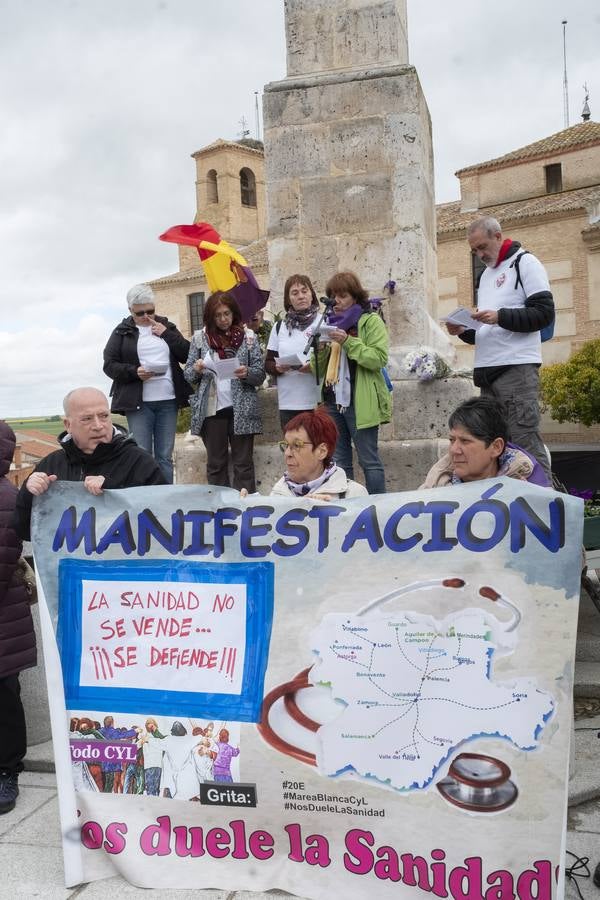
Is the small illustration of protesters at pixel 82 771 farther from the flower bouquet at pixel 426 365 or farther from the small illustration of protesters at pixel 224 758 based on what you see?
the flower bouquet at pixel 426 365

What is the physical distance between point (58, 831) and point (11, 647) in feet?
2.57

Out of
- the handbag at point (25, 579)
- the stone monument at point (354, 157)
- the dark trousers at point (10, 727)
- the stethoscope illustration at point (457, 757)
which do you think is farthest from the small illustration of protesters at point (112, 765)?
the stone monument at point (354, 157)

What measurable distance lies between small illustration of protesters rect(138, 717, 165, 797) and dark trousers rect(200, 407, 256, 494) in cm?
258

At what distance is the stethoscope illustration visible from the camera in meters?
2.60

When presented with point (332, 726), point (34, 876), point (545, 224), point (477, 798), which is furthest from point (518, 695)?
point (545, 224)

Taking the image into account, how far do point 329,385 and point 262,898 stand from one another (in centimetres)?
306

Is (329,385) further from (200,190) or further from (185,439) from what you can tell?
(200,190)

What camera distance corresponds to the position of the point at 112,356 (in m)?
5.83

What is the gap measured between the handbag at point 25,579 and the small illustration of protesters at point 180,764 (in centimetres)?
121

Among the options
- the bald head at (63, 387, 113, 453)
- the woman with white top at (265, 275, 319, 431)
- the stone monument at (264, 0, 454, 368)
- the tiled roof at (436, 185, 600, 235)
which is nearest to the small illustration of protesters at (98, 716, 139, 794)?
the bald head at (63, 387, 113, 453)

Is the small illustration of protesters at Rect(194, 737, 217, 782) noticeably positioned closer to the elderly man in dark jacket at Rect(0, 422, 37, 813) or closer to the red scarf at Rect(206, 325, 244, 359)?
the elderly man in dark jacket at Rect(0, 422, 37, 813)

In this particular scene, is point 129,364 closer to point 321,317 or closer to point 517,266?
point 321,317

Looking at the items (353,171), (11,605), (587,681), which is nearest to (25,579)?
(11,605)

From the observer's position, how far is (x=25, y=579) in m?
3.84
